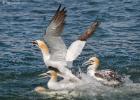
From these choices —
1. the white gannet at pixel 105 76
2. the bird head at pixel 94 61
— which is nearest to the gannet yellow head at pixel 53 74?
the white gannet at pixel 105 76

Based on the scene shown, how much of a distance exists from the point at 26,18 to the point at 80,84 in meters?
7.74

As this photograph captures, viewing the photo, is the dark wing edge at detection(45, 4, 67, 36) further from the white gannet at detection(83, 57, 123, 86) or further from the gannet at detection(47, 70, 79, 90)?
the white gannet at detection(83, 57, 123, 86)

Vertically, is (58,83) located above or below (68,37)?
below

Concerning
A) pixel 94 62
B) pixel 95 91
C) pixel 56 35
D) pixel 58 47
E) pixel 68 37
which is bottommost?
pixel 95 91

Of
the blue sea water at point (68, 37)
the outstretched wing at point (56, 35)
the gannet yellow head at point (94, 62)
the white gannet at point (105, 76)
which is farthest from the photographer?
the gannet yellow head at point (94, 62)

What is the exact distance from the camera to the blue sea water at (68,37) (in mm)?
19375

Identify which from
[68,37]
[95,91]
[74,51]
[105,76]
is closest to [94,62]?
[105,76]

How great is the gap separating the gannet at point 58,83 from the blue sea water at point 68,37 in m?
0.53

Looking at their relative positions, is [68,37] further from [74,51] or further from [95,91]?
[95,91]

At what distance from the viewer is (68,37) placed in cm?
2330

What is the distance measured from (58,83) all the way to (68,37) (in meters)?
4.64

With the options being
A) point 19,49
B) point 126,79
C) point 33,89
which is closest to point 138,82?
point 126,79

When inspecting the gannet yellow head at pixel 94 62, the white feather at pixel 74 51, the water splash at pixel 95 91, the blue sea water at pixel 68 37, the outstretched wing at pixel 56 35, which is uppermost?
the outstretched wing at pixel 56 35

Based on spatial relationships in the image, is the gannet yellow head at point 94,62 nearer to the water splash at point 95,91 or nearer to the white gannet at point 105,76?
the white gannet at point 105,76
